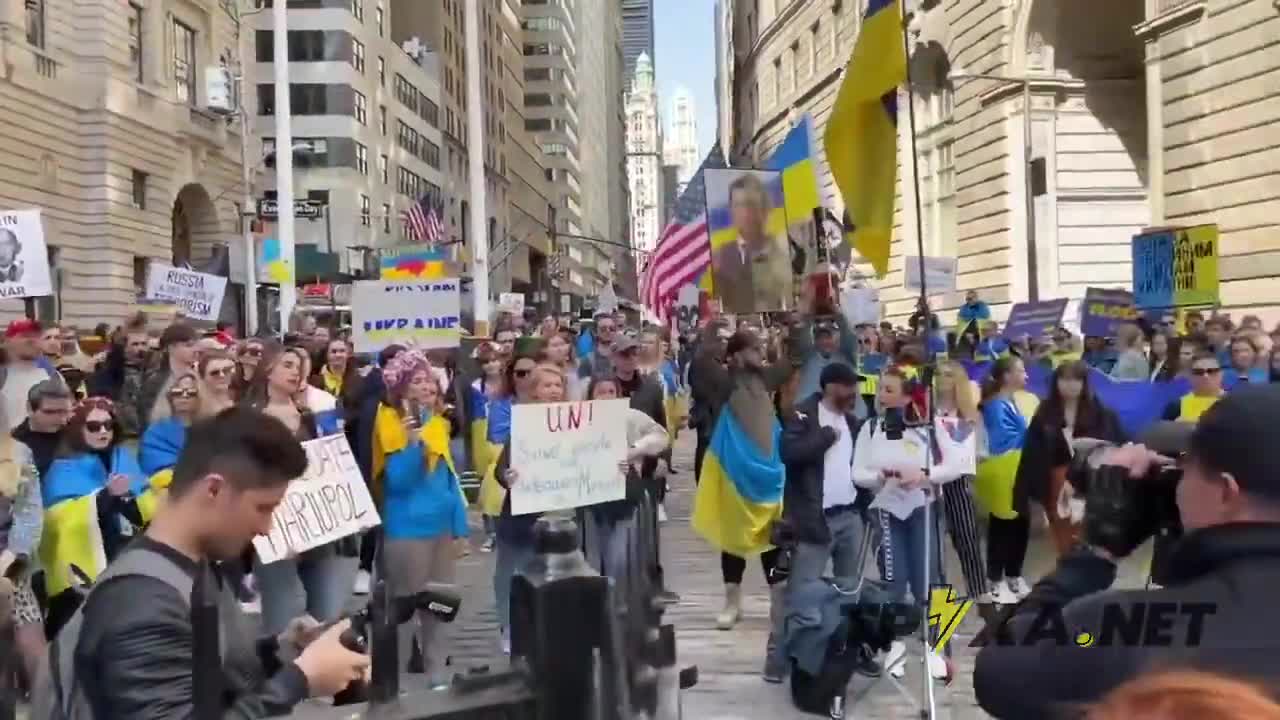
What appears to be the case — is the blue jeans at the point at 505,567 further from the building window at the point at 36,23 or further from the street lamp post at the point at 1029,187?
the building window at the point at 36,23

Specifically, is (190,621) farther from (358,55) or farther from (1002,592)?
(358,55)

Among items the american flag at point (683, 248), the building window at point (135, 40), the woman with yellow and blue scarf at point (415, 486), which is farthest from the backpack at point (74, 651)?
the building window at point (135, 40)

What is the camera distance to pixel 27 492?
643cm

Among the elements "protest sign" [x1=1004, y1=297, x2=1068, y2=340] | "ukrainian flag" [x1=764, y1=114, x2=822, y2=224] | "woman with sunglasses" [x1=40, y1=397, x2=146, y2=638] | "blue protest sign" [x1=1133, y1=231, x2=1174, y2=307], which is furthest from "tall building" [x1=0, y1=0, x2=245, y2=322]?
"woman with sunglasses" [x1=40, y1=397, x2=146, y2=638]

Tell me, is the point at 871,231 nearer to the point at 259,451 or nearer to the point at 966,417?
the point at 966,417

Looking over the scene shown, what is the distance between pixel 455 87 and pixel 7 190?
56761 millimetres

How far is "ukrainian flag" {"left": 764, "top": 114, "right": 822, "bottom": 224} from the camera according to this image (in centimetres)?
1401

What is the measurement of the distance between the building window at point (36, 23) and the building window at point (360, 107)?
2859 centimetres

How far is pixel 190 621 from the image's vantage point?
2521mm

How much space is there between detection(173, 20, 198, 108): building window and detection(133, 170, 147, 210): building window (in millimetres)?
3297

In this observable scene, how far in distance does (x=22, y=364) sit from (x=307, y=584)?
15.0ft

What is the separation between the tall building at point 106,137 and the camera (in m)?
33.0

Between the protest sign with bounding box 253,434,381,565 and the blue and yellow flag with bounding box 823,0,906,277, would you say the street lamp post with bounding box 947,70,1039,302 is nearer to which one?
the blue and yellow flag with bounding box 823,0,906,277

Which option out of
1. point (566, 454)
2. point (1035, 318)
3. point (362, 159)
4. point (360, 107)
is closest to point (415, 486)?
point (566, 454)
